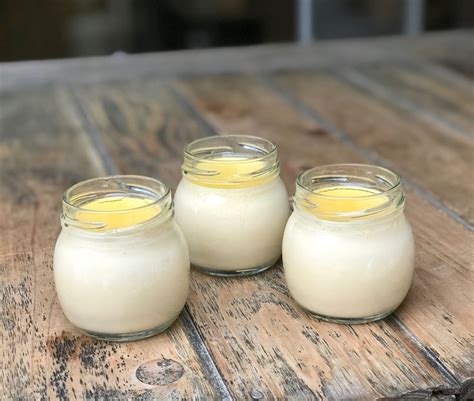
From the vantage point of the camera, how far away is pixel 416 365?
31.3 inches

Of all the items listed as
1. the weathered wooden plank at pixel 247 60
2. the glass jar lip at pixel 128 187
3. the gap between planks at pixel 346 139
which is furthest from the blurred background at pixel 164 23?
the glass jar lip at pixel 128 187

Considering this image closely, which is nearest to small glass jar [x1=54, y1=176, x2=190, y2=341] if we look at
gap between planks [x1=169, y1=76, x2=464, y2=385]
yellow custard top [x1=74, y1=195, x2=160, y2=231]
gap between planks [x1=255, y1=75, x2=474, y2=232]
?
yellow custard top [x1=74, y1=195, x2=160, y2=231]

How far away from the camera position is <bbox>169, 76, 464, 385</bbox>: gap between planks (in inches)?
31.4

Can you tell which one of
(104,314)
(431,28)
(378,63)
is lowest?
(431,28)

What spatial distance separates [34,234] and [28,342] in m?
0.30

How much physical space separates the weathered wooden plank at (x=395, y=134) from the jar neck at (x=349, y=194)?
26 centimetres

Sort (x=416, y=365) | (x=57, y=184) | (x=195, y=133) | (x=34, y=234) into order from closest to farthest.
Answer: (x=416, y=365)
(x=34, y=234)
(x=57, y=184)
(x=195, y=133)

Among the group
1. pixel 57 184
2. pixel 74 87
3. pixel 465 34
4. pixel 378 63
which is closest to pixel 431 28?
pixel 465 34

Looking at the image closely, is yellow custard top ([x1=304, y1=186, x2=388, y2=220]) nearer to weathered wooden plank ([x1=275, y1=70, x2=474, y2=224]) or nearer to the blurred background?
weathered wooden plank ([x1=275, y1=70, x2=474, y2=224])

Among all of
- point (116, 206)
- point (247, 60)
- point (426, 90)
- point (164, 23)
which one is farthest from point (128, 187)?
point (164, 23)

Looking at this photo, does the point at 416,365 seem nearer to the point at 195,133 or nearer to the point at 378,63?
the point at 195,133

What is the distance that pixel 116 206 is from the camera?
92 centimetres

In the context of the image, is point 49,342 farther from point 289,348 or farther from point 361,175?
point 361,175

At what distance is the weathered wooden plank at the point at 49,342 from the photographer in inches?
30.5
